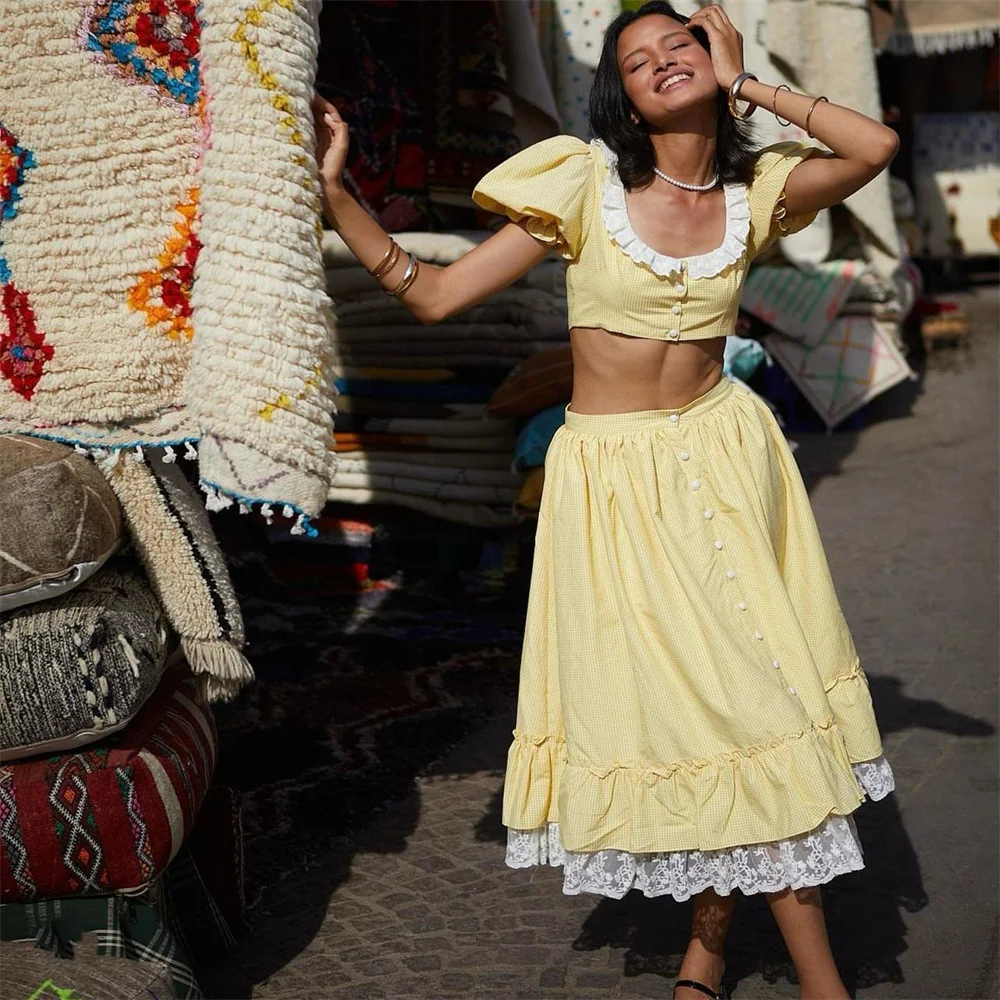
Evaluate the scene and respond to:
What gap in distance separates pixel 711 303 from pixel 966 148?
36.7 ft

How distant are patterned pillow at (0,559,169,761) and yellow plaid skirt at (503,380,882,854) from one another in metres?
0.75

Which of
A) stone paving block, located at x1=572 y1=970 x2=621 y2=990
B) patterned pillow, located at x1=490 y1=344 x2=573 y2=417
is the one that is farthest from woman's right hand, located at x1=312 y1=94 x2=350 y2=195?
patterned pillow, located at x1=490 y1=344 x2=573 y2=417

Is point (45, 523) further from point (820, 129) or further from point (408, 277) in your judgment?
point (820, 129)

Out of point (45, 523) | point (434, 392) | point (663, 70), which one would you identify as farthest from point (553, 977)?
point (434, 392)

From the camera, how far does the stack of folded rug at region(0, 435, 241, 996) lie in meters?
2.37

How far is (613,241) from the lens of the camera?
8.09 feet

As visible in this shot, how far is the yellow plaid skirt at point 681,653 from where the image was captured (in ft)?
7.70

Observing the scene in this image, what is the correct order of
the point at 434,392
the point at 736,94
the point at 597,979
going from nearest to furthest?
1. the point at 736,94
2. the point at 597,979
3. the point at 434,392

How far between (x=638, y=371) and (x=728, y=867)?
0.92 metres

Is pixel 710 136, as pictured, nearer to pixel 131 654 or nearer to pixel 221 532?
pixel 131 654

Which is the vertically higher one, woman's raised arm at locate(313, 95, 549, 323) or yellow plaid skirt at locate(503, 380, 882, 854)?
woman's raised arm at locate(313, 95, 549, 323)

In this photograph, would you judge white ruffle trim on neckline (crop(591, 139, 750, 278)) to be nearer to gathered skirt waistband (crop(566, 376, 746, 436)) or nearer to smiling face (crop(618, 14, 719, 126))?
smiling face (crop(618, 14, 719, 126))

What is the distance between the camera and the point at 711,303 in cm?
252

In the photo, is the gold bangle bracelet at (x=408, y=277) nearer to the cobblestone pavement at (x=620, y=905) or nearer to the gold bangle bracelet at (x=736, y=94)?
the gold bangle bracelet at (x=736, y=94)
